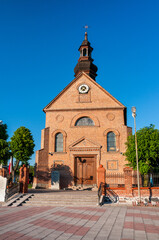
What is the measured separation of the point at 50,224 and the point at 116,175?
1596cm

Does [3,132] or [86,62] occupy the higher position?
[86,62]

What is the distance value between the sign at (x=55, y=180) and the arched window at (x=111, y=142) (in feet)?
21.9

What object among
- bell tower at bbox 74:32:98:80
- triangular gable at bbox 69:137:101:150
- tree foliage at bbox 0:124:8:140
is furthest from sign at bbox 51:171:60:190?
bell tower at bbox 74:32:98:80

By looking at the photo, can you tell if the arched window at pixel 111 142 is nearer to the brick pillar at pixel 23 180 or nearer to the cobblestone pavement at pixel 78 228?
the brick pillar at pixel 23 180

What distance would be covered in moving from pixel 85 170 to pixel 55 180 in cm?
369

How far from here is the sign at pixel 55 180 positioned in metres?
23.9

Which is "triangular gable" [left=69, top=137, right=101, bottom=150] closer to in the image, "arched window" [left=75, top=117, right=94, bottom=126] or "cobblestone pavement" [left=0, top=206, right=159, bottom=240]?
"arched window" [left=75, top=117, right=94, bottom=126]

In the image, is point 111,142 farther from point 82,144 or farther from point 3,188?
point 3,188

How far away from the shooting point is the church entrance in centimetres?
2439

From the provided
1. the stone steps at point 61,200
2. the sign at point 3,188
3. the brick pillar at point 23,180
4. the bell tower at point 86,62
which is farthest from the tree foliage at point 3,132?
the stone steps at point 61,200

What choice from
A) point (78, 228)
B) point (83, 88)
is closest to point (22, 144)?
point (83, 88)

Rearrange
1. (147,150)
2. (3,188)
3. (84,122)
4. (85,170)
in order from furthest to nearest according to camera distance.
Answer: (84,122) → (85,170) → (147,150) → (3,188)

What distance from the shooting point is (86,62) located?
31.6 m

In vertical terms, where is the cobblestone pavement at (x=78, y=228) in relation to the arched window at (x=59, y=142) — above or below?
below
